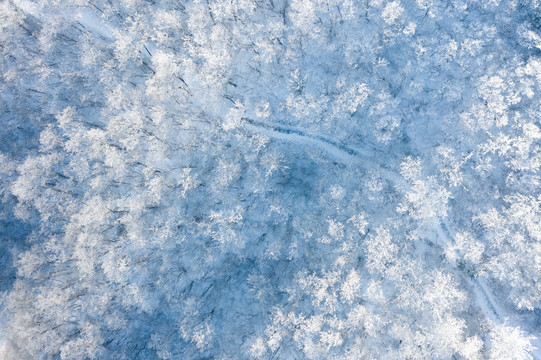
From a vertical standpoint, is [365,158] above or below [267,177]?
above

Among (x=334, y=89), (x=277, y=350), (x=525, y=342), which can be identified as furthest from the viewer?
(x=334, y=89)

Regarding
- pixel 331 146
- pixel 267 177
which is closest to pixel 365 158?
pixel 331 146

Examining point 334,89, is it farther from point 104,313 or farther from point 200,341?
point 104,313

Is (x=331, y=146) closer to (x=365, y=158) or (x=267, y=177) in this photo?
(x=365, y=158)

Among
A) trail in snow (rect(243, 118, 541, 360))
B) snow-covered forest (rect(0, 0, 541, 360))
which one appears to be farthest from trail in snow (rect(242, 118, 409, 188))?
snow-covered forest (rect(0, 0, 541, 360))

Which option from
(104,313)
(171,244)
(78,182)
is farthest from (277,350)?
(78,182)

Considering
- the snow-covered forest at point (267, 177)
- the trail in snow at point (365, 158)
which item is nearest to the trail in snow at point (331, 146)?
the trail in snow at point (365, 158)

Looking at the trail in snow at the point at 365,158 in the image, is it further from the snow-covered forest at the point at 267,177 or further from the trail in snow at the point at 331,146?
the snow-covered forest at the point at 267,177
